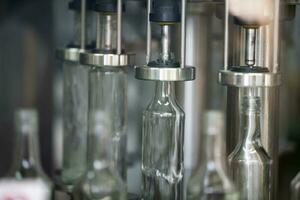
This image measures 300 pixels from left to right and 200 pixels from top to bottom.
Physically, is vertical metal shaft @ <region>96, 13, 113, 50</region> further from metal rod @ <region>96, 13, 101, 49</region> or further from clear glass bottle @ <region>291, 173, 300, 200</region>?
clear glass bottle @ <region>291, 173, 300, 200</region>

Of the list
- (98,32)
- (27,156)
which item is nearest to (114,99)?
(98,32)

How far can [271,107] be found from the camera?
86cm

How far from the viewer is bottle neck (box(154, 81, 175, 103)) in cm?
83

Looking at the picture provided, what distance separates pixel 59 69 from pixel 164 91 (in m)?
0.38

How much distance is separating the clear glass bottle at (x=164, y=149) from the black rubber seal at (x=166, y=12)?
90mm

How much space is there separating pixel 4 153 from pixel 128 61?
0.95 feet

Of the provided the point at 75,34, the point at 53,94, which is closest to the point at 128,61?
the point at 75,34

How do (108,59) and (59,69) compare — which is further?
(59,69)

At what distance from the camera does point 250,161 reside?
0.80 m

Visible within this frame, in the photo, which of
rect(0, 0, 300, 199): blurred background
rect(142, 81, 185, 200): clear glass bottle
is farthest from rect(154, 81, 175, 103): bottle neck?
rect(0, 0, 300, 199): blurred background

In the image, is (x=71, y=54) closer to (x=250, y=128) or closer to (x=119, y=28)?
(x=119, y=28)

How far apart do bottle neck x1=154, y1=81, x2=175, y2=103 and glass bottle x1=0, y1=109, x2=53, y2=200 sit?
17 centimetres

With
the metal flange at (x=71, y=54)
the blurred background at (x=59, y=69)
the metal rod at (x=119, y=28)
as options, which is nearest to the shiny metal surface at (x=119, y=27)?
the metal rod at (x=119, y=28)

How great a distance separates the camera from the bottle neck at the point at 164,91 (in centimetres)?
83
